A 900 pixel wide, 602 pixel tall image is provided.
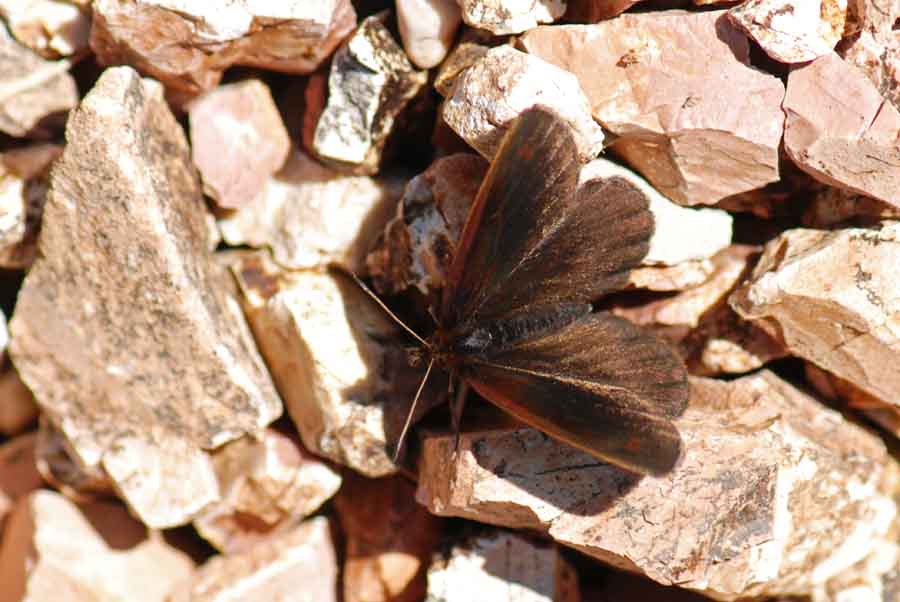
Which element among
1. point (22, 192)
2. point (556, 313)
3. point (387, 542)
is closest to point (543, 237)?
point (556, 313)

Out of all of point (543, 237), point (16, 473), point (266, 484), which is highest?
point (543, 237)

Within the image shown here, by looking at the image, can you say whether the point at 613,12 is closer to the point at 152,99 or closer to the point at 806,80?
the point at 806,80

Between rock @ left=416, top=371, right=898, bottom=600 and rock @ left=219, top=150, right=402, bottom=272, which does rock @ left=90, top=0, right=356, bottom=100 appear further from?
rock @ left=416, top=371, right=898, bottom=600

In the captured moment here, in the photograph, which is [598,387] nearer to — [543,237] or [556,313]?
[556,313]

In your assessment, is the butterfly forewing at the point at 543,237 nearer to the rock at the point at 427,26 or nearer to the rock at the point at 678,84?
the rock at the point at 678,84

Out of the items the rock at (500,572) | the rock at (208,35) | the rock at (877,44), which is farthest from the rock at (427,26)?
the rock at (500,572)

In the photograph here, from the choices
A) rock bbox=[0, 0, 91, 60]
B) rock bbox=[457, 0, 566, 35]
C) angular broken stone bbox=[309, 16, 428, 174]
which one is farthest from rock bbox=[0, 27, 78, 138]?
rock bbox=[457, 0, 566, 35]
